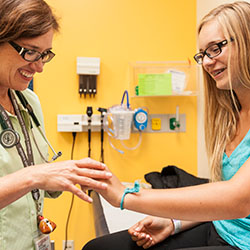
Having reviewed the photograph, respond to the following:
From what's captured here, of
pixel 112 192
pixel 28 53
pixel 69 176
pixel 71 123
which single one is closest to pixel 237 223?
→ pixel 112 192

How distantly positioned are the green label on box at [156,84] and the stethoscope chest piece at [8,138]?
132 centimetres

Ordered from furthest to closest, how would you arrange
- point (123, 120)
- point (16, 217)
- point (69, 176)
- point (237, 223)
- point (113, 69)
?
point (113, 69), point (123, 120), point (237, 223), point (16, 217), point (69, 176)

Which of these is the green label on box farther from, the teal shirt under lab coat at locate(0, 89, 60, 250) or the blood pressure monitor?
the teal shirt under lab coat at locate(0, 89, 60, 250)

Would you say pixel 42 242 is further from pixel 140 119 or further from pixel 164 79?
pixel 164 79

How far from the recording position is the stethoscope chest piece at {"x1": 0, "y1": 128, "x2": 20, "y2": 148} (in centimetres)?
103

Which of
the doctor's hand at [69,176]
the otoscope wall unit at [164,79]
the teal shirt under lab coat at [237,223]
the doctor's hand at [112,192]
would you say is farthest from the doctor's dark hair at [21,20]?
the otoscope wall unit at [164,79]

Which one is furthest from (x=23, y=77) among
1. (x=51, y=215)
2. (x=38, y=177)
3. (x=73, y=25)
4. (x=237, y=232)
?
(x=51, y=215)

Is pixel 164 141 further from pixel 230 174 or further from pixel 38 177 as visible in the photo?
pixel 38 177

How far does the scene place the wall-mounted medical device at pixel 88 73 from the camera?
221 centimetres

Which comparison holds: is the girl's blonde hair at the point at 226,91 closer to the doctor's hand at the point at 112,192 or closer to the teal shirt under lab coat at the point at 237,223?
the teal shirt under lab coat at the point at 237,223

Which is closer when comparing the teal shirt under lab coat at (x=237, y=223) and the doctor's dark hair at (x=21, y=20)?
the doctor's dark hair at (x=21, y=20)

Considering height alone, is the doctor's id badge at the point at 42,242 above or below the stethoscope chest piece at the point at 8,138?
below

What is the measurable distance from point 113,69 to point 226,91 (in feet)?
3.72

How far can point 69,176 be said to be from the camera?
0.97 meters
